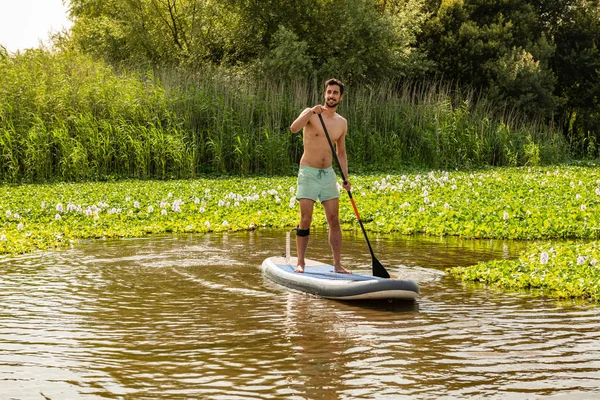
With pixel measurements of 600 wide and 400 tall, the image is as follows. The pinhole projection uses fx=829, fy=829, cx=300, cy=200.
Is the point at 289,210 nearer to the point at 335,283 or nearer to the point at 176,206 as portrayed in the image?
the point at 176,206

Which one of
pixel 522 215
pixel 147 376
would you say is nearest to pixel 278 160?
pixel 522 215

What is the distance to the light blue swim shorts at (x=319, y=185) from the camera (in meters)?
8.73

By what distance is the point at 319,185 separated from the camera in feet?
28.7

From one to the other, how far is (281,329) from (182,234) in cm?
652

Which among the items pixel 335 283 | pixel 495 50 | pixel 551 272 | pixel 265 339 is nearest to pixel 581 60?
pixel 495 50

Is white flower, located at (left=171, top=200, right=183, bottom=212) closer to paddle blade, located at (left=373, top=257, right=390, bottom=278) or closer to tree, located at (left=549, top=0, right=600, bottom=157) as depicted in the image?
paddle blade, located at (left=373, top=257, right=390, bottom=278)

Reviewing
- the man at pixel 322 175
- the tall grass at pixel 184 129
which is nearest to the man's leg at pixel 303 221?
the man at pixel 322 175

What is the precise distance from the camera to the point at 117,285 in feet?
29.3

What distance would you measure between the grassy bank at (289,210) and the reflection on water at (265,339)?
180 centimetres

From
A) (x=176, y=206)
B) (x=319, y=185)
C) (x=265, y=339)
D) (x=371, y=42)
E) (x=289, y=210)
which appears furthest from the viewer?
(x=371, y=42)

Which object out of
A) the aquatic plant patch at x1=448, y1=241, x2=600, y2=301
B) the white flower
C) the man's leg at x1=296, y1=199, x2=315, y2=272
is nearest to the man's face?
the man's leg at x1=296, y1=199, x2=315, y2=272

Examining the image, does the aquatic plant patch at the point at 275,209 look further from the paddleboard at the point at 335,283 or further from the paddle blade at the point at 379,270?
the paddle blade at the point at 379,270

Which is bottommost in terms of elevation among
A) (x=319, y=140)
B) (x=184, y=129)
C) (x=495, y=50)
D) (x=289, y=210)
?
(x=289, y=210)

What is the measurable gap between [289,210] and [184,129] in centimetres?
786
